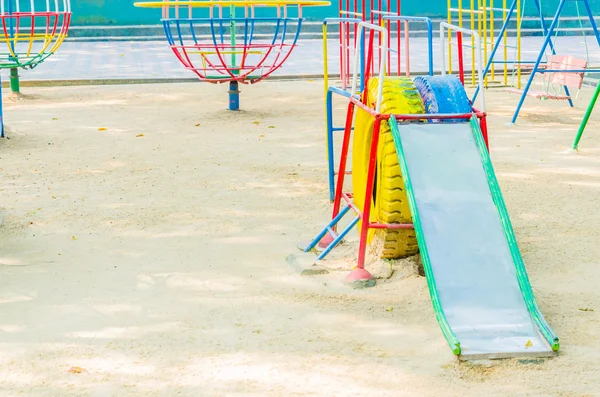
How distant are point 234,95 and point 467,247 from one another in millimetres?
6745

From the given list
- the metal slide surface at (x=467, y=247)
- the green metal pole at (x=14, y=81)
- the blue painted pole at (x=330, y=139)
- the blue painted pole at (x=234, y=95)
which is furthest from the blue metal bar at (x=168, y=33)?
the metal slide surface at (x=467, y=247)

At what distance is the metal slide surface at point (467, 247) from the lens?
3.98 m

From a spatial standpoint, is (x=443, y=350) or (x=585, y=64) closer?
(x=443, y=350)

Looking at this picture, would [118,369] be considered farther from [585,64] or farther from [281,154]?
[585,64]

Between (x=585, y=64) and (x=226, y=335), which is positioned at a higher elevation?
(x=585, y=64)

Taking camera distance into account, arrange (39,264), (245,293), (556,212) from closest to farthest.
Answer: (245,293)
(39,264)
(556,212)

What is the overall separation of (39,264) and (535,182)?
3.71 meters

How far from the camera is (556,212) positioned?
244 inches

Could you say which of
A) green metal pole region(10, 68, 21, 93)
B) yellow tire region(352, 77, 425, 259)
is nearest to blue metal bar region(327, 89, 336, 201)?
Result: yellow tire region(352, 77, 425, 259)

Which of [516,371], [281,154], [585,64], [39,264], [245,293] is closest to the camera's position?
[516,371]

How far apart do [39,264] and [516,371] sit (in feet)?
9.10

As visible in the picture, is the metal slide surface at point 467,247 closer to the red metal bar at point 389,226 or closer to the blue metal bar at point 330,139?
the red metal bar at point 389,226

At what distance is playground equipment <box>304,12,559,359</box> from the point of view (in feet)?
13.3

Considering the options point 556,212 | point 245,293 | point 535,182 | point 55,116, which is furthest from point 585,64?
point 245,293
